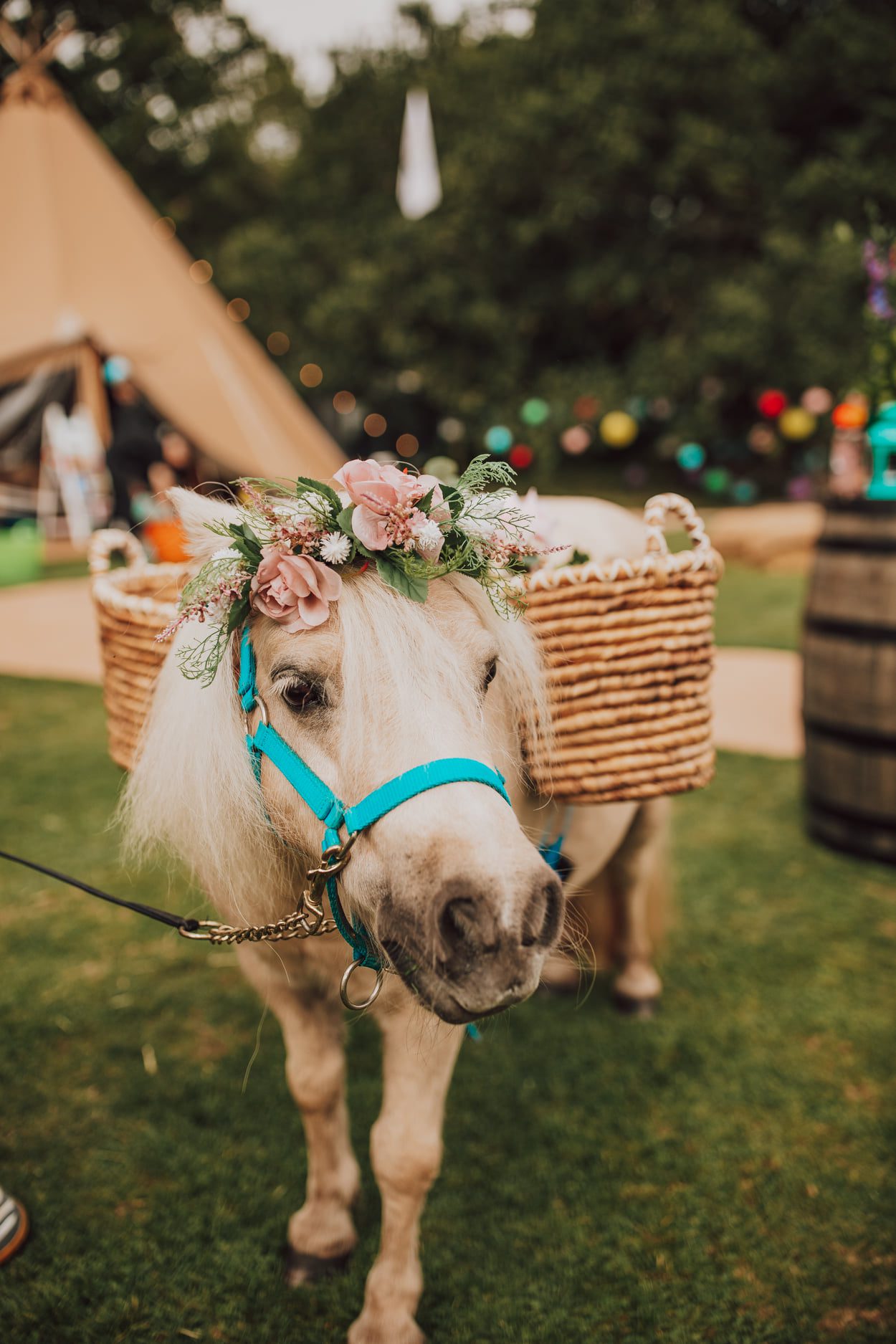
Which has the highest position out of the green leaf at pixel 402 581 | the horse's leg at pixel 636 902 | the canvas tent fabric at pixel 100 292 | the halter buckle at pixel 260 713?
the canvas tent fabric at pixel 100 292

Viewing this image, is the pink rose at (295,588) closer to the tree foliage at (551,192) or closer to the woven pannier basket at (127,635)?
the woven pannier basket at (127,635)

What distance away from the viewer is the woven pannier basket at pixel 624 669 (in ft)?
6.13

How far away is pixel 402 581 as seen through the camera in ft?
4.68

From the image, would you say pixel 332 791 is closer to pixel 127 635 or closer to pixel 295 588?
pixel 295 588

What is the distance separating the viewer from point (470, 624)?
1492mm

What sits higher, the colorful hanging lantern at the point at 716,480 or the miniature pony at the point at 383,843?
the colorful hanging lantern at the point at 716,480

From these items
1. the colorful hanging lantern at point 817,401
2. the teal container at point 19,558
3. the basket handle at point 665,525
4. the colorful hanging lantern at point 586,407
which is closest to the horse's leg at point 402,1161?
the basket handle at point 665,525

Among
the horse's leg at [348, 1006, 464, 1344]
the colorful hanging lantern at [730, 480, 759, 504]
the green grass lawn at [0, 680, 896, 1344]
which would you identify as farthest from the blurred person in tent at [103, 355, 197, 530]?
the colorful hanging lantern at [730, 480, 759, 504]

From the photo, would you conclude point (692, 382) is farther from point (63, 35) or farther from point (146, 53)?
point (146, 53)

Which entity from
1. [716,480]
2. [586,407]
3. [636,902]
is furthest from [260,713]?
[716,480]

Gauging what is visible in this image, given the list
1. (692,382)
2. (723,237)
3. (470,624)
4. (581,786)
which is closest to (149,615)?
(470,624)

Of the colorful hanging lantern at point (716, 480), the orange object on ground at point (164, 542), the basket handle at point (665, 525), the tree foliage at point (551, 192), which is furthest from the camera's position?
the colorful hanging lantern at point (716, 480)

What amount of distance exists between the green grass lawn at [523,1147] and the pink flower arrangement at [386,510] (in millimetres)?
1642

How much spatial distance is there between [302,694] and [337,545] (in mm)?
248
